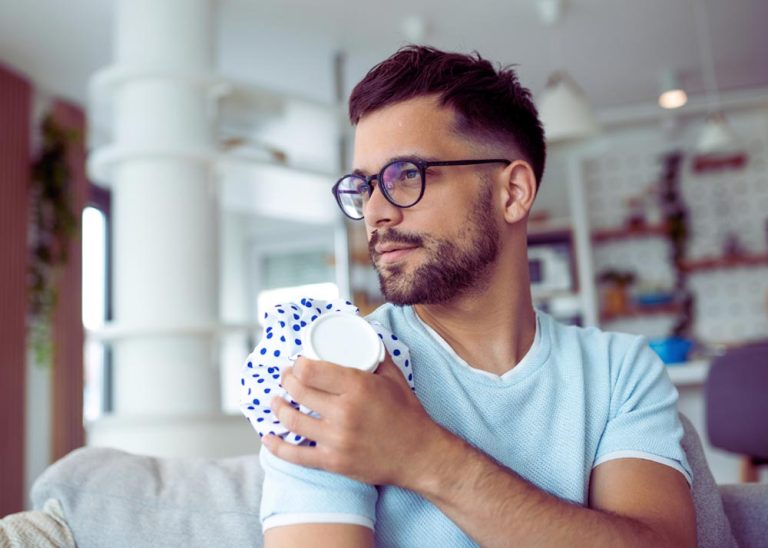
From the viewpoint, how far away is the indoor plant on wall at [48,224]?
16.0 ft

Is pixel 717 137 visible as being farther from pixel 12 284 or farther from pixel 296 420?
pixel 296 420

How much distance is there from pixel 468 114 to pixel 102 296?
18.1ft

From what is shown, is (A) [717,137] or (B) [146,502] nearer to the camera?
(B) [146,502]

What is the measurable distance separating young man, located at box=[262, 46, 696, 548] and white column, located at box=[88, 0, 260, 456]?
2.24 meters

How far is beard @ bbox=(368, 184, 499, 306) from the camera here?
44.2 inches

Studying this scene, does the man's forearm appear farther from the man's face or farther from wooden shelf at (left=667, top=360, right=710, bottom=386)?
wooden shelf at (left=667, top=360, right=710, bottom=386)

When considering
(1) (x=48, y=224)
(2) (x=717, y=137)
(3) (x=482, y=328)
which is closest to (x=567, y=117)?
(2) (x=717, y=137)

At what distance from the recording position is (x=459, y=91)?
47.2 inches

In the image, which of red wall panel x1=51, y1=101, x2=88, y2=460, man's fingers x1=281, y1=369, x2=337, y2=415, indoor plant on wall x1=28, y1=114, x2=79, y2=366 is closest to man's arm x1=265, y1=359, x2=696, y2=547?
man's fingers x1=281, y1=369, x2=337, y2=415

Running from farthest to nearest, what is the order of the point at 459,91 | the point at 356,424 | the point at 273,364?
the point at 459,91 → the point at 273,364 → the point at 356,424

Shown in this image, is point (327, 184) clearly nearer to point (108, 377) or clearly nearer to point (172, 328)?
point (172, 328)

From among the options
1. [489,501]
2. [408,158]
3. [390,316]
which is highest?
[408,158]

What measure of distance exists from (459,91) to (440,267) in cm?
28

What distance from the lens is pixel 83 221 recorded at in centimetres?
554
